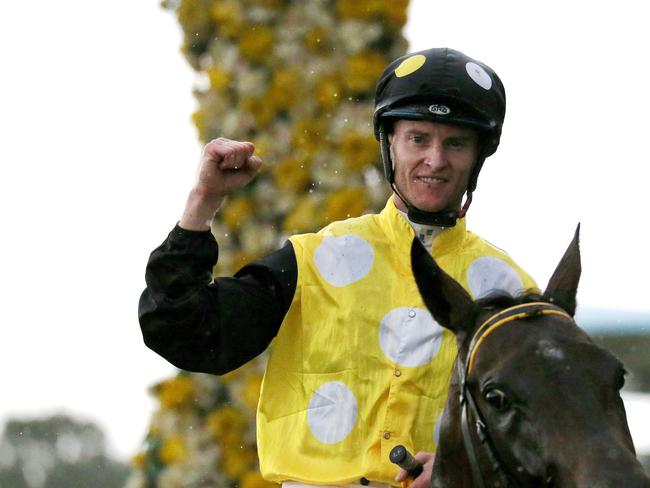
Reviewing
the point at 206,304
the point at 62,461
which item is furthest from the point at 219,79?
the point at 62,461

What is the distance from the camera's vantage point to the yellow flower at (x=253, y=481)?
599 centimetres

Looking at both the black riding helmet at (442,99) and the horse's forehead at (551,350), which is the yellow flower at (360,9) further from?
the horse's forehead at (551,350)

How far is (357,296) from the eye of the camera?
3.84 m

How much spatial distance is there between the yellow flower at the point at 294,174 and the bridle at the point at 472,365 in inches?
126

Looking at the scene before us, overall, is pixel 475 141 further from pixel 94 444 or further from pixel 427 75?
pixel 94 444

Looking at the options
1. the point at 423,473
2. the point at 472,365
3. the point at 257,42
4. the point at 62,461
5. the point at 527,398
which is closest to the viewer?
the point at 527,398

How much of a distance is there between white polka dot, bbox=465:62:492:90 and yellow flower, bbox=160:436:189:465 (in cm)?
295

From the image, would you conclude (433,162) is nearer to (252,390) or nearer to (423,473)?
(423,473)

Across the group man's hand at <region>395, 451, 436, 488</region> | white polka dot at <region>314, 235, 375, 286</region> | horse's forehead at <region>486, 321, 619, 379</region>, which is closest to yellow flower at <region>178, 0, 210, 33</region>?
→ white polka dot at <region>314, 235, 375, 286</region>

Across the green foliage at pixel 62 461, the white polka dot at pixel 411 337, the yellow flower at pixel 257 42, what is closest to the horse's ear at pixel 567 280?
the white polka dot at pixel 411 337

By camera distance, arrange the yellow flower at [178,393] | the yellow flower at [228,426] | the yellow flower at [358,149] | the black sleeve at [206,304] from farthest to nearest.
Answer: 1. the yellow flower at [178,393]
2. the yellow flower at [228,426]
3. the yellow flower at [358,149]
4. the black sleeve at [206,304]

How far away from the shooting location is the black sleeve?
3611 millimetres

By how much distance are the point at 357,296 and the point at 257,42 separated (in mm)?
2872

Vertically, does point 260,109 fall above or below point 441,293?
above
